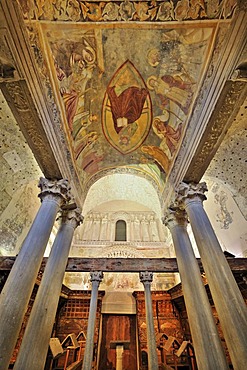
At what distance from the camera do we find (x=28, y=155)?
20.6ft

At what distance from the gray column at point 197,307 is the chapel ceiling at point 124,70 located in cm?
186

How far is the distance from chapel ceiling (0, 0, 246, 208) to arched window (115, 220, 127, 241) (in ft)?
25.1

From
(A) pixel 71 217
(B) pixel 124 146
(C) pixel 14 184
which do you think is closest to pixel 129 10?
(B) pixel 124 146

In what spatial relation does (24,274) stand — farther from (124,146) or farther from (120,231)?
(120,231)

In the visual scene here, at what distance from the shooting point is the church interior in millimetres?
3529

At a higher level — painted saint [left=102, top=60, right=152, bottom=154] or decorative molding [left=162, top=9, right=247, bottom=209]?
painted saint [left=102, top=60, right=152, bottom=154]

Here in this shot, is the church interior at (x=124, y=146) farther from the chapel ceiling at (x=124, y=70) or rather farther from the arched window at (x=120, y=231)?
the arched window at (x=120, y=231)

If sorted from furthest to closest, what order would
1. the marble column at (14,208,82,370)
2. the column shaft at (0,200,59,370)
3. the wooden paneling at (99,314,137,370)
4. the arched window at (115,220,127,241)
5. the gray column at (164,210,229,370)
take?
1. the arched window at (115,220,127,241)
2. the wooden paneling at (99,314,137,370)
3. the gray column at (164,210,229,370)
4. the marble column at (14,208,82,370)
5. the column shaft at (0,200,59,370)

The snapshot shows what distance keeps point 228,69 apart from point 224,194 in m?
5.37

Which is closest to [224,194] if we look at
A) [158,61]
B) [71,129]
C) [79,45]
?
[158,61]

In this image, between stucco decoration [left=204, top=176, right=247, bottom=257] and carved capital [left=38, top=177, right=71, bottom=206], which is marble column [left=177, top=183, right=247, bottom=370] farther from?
carved capital [left=38, top=177, right=71, bottom=206]

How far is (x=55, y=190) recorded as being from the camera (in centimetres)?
503

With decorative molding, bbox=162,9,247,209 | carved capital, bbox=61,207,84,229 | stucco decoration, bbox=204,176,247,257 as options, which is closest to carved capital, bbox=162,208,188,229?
decorative molding, bbox=162,9,247,209

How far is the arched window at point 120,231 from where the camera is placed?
13859 millimetres
